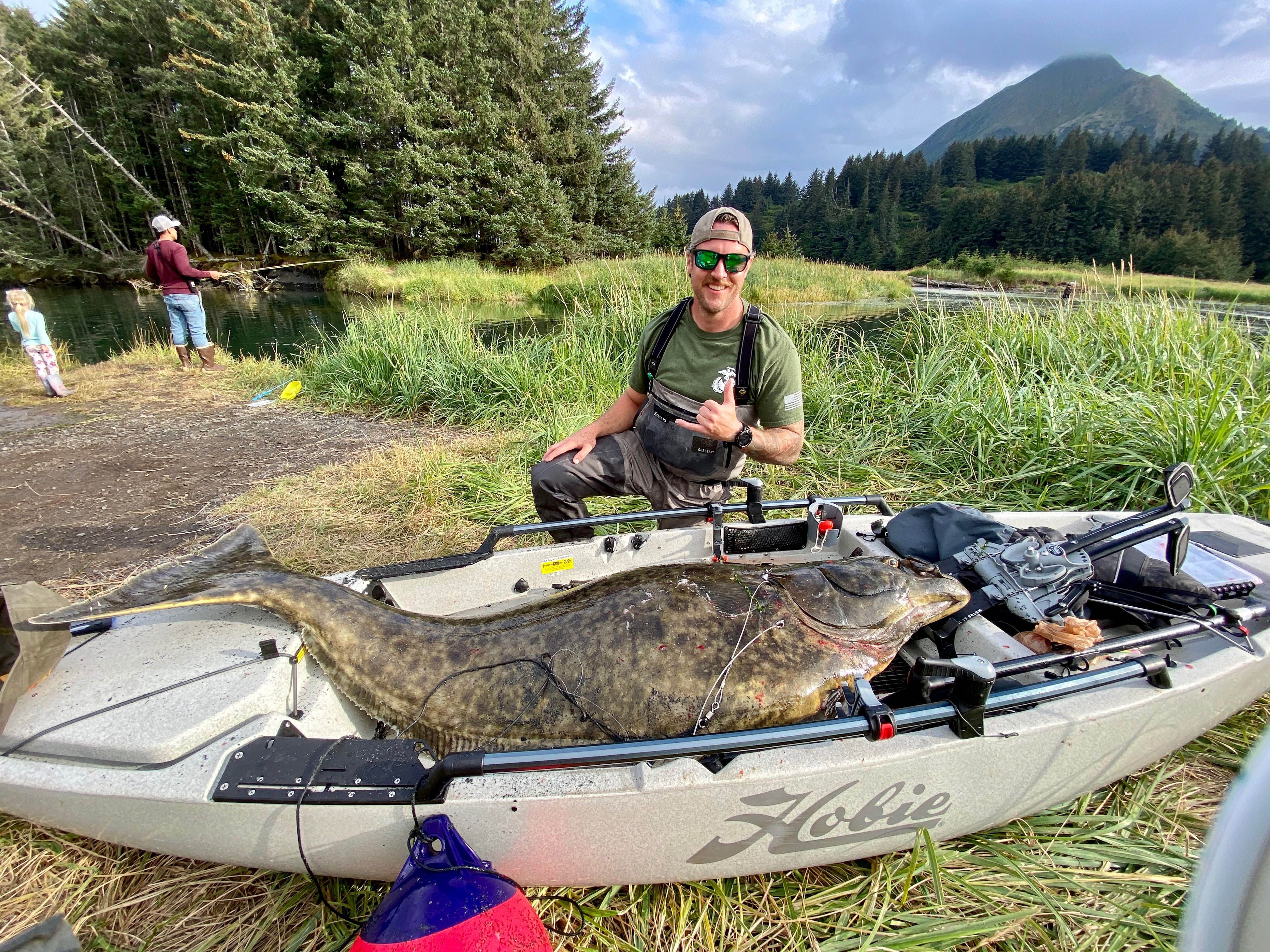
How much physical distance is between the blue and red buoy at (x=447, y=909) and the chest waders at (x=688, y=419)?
226 centimetres

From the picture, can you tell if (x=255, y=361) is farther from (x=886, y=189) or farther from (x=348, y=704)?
(x=886, y=189)

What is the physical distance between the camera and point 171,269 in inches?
377

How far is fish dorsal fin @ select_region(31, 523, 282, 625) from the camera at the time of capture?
198cm

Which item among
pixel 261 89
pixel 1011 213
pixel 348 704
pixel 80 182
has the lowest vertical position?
pixel 348 704

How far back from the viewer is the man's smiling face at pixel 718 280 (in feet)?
9.73

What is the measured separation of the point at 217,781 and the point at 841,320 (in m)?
13.5

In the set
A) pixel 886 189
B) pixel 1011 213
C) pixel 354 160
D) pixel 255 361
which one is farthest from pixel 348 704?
pixel 886 189

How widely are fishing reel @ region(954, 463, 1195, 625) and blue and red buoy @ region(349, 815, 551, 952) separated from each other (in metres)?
2.07

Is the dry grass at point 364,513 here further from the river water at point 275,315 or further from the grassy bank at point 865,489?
the river water at point 275,315

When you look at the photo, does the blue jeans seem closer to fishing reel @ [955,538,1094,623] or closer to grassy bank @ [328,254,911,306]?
grassy bank @ [328,254,911,306]

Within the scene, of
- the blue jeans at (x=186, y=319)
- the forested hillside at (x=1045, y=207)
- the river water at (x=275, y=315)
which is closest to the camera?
the river water at (x=275, y=315)

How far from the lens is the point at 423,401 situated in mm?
7941

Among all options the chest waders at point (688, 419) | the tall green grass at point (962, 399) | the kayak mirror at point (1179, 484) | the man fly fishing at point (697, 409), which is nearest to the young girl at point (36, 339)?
the tall green grass at point (962, 399)

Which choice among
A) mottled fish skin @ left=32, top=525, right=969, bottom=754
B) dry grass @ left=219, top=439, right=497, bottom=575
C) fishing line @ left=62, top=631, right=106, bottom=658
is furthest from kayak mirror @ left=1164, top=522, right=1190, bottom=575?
fishing line @ left=62, top=631, right=106, bottom=658
